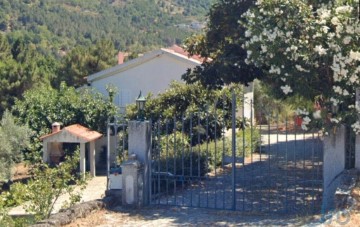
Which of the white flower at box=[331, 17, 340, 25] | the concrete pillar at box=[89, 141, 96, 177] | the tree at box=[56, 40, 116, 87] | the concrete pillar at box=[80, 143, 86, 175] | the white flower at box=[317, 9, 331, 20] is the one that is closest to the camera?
the white flower at box=[331, 17, 340, 25]

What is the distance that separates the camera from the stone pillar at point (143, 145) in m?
12.4

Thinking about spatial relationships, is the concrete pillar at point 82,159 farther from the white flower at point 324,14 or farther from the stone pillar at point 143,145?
the white flower at point 324,14

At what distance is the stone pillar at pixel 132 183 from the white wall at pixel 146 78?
16.2m

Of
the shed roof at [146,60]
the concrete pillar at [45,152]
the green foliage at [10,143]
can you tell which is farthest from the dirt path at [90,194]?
the shed roof at [146,60]

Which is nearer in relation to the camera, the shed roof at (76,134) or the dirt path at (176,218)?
the dirt path at (176,218)

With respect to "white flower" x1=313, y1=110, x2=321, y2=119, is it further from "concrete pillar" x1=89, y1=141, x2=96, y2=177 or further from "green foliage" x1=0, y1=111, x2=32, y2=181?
"concrete pillar" x1=89, y1=141, x2=96, y2=177

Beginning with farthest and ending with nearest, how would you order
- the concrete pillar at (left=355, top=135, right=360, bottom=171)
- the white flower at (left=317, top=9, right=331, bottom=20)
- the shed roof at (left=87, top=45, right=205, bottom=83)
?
the shed roof at (left=87, top=45, right=205, bottom=83) < the concrete pillar at (left=355, top=135, right=360, bottom=171) < the white flower at (left=317, top=9, right=331, bottom=20)

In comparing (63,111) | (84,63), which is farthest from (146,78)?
(84,63)

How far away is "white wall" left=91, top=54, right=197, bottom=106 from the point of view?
28.6 metres

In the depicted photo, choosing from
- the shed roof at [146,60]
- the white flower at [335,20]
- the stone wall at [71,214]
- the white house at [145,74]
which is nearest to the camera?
the white flower at [335,20]

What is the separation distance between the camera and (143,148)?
12.4 meters

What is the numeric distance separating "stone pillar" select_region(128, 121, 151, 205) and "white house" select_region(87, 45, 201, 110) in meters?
15.8

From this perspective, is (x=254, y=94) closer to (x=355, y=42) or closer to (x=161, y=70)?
(x=161, y=70)

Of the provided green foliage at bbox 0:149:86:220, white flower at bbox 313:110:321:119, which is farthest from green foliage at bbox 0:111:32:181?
white flower at bbox 313:110:321:119
